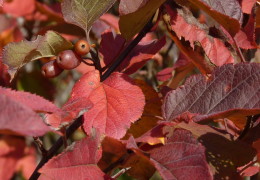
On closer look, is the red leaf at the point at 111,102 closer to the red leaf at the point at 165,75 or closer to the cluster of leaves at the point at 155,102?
the cluster of leaves at the point at 155,102

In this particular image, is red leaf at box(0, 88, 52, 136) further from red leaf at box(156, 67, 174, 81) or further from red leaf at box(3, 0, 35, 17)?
red leaf at box(3, 0, 35, 17)

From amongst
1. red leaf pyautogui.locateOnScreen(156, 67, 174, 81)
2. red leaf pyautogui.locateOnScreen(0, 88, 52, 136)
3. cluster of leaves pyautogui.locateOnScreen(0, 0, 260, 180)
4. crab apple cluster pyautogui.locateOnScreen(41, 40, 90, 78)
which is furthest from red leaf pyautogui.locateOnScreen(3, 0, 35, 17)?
red leaf pyautogui.locateOnScreen(0, 88, 52, 136)

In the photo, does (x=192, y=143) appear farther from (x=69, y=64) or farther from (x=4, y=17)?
(x=4, y=17)

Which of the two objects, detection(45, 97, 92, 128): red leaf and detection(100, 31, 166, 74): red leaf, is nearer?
detection(45, 97, 92, 128): red leaf

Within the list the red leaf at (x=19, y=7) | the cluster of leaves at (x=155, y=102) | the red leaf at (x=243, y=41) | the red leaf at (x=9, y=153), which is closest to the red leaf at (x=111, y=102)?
the cluster of leaves at (x=155, y=102)

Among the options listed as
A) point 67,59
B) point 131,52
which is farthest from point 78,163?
point 131,52

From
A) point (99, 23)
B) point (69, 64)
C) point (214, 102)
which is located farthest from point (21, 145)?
point (214, 102)

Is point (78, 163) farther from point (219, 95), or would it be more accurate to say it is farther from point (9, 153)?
point (9, 153)
